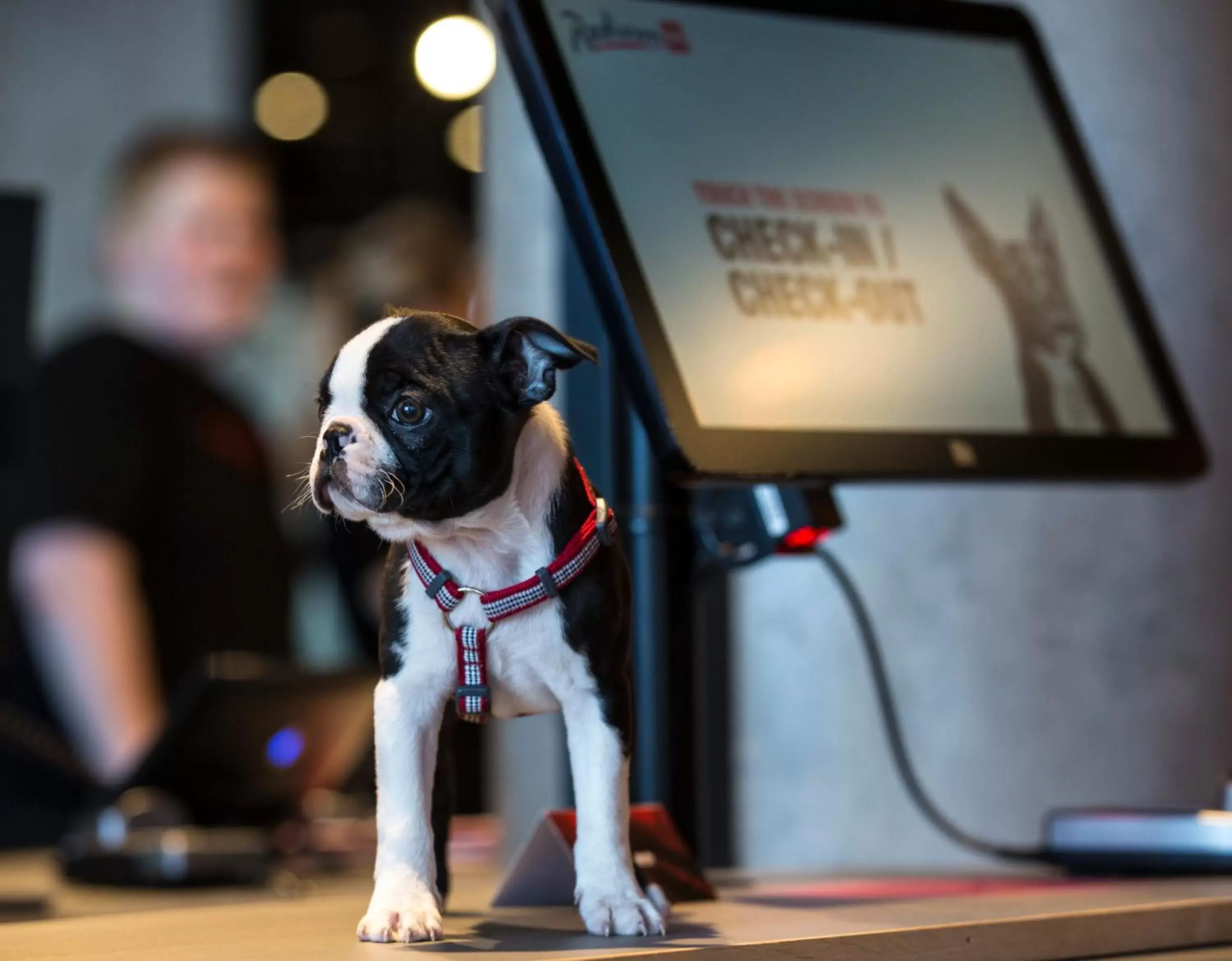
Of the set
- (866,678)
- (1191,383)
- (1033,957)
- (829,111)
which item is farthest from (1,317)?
(1191,383)

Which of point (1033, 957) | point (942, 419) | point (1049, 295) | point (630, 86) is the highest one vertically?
point (630, 86)

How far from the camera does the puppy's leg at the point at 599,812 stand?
35.9 inches

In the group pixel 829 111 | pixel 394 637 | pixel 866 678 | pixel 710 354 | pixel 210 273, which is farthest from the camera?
pixel 210 273

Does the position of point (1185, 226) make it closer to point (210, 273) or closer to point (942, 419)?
point (942, 419)

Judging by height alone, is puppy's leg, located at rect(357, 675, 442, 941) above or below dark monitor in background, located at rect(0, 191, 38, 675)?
below

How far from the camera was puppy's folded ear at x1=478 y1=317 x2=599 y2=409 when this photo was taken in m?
0.89

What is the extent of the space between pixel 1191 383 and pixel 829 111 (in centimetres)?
62

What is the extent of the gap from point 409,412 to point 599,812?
245mm

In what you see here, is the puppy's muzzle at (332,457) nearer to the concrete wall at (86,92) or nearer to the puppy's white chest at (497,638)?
the puppy's white chest at (497,638)

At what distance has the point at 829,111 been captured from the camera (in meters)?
1.24

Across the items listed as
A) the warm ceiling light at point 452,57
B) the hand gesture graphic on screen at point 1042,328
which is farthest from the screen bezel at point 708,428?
the warm ceiling light at point 452,57

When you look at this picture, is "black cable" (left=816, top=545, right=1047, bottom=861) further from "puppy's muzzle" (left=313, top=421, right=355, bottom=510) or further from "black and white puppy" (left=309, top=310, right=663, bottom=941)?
"puppy's muzzle" (left=313, top=421, right=355, bottom=510)

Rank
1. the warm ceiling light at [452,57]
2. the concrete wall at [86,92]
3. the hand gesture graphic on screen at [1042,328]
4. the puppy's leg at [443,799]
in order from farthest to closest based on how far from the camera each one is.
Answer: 1. the concrete wall at [86,92]
2. the warm ceiling light at [452,57]
3. the hand gesture graphic on screen at [1042,328]
4. the puppy's leg at [443,799]

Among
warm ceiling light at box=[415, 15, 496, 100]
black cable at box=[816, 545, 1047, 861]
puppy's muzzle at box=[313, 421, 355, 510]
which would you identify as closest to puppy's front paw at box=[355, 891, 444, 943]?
puppy's muzzle at box=[313, 421, 355, 510]
